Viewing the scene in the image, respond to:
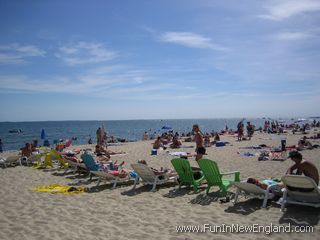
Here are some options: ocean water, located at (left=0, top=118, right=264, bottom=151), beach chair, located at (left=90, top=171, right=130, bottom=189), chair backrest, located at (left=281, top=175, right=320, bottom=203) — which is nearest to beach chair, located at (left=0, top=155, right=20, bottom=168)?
beach chair, located at (left=90, top=171, right=130, bottom=189)

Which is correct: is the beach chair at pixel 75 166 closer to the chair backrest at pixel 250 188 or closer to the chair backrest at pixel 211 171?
the chair backrest at pixel 211 171

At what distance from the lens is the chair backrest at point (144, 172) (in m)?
8.41

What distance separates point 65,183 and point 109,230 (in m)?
4.92

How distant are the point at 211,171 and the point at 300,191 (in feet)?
6.63

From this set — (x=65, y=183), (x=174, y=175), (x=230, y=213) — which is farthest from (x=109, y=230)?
(x=65, y=183)

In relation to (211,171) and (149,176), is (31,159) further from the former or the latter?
(211,171)

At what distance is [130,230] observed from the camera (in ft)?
17.1

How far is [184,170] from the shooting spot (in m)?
8.20

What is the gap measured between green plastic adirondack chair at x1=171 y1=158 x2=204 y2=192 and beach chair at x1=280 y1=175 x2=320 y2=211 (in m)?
2.39

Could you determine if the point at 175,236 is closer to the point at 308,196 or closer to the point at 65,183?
the point at 308,196

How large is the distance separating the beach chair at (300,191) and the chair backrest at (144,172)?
3438mm

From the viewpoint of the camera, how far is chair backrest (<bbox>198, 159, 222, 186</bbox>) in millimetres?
7195

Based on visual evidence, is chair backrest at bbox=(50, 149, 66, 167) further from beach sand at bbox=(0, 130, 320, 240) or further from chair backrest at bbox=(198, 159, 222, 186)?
chair backrest at bbox=(198, 159, 222, 186)

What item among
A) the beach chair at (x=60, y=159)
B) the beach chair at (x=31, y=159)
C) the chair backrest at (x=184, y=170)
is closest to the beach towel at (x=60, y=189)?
the chair backrest at (x=184, y=170)
